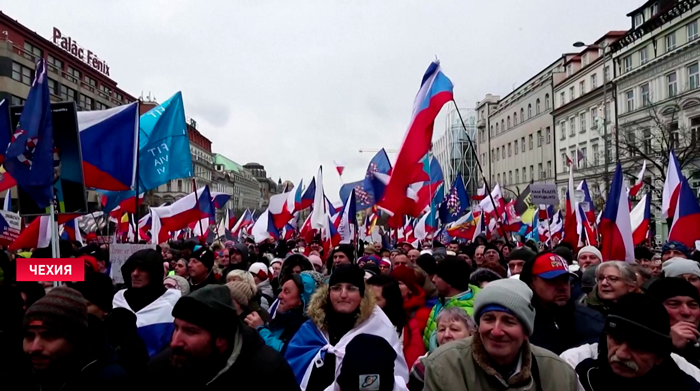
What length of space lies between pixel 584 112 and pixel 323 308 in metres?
50.6

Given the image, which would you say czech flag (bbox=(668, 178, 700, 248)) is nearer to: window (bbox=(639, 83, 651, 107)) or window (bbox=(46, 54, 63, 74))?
window (bbox=(639, 83, 651, 107))

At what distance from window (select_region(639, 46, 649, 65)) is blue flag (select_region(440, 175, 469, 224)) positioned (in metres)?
29.7

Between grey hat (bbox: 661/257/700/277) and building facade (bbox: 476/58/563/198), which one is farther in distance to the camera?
building facade (bbox: 476/58/563/198)

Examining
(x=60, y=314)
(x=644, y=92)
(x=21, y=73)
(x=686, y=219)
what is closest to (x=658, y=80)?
(x=644, y=92)

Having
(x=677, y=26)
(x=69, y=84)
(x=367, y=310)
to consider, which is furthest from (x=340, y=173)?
(x=69, y=84)

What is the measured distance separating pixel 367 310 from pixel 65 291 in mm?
1830

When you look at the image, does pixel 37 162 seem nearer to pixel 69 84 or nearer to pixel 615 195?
pixel 615 195

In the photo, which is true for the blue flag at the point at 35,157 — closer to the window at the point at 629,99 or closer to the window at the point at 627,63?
the window at the point at 627,63

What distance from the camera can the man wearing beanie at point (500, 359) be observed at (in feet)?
8.68

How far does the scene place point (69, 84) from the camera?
5325 centimetres

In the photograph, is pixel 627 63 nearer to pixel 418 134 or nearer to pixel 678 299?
pixel 418 134

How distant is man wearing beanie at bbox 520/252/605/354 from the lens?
3.97m
